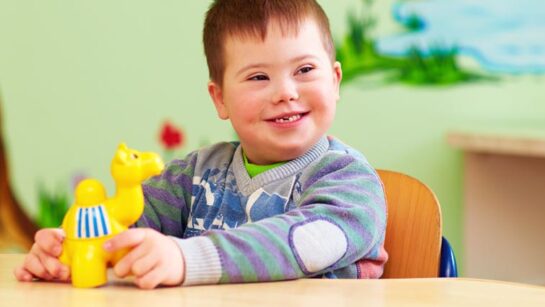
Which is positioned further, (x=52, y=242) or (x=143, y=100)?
(x=143, y=100)

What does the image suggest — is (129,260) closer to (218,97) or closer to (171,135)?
(218,97)

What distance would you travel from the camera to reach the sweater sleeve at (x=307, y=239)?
865 millimetres

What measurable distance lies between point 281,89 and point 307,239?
261 mm

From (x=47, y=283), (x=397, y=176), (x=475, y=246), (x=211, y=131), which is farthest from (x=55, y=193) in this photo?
(x=47, y=283)

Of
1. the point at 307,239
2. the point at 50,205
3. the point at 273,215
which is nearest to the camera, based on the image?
the point at 307,239

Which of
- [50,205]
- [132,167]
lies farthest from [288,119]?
[50,205]

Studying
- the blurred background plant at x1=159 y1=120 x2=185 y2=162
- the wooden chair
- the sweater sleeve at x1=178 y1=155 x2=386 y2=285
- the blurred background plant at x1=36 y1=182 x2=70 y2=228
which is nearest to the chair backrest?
the wooden chair

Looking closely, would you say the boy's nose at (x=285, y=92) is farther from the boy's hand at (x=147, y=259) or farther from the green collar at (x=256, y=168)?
the boy's hand at (x=147, y=259)

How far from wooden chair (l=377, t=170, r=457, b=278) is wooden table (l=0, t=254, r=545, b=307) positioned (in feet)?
0.92

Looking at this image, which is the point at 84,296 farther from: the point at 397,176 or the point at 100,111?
the point at 100,111

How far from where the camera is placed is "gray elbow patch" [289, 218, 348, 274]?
907 millimetres

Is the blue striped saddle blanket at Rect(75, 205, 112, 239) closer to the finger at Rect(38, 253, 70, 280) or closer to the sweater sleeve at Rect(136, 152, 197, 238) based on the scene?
the finger at Rect(38, 253, 70, 280)

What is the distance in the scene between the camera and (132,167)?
842 millimetres

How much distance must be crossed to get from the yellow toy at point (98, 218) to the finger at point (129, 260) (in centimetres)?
1
